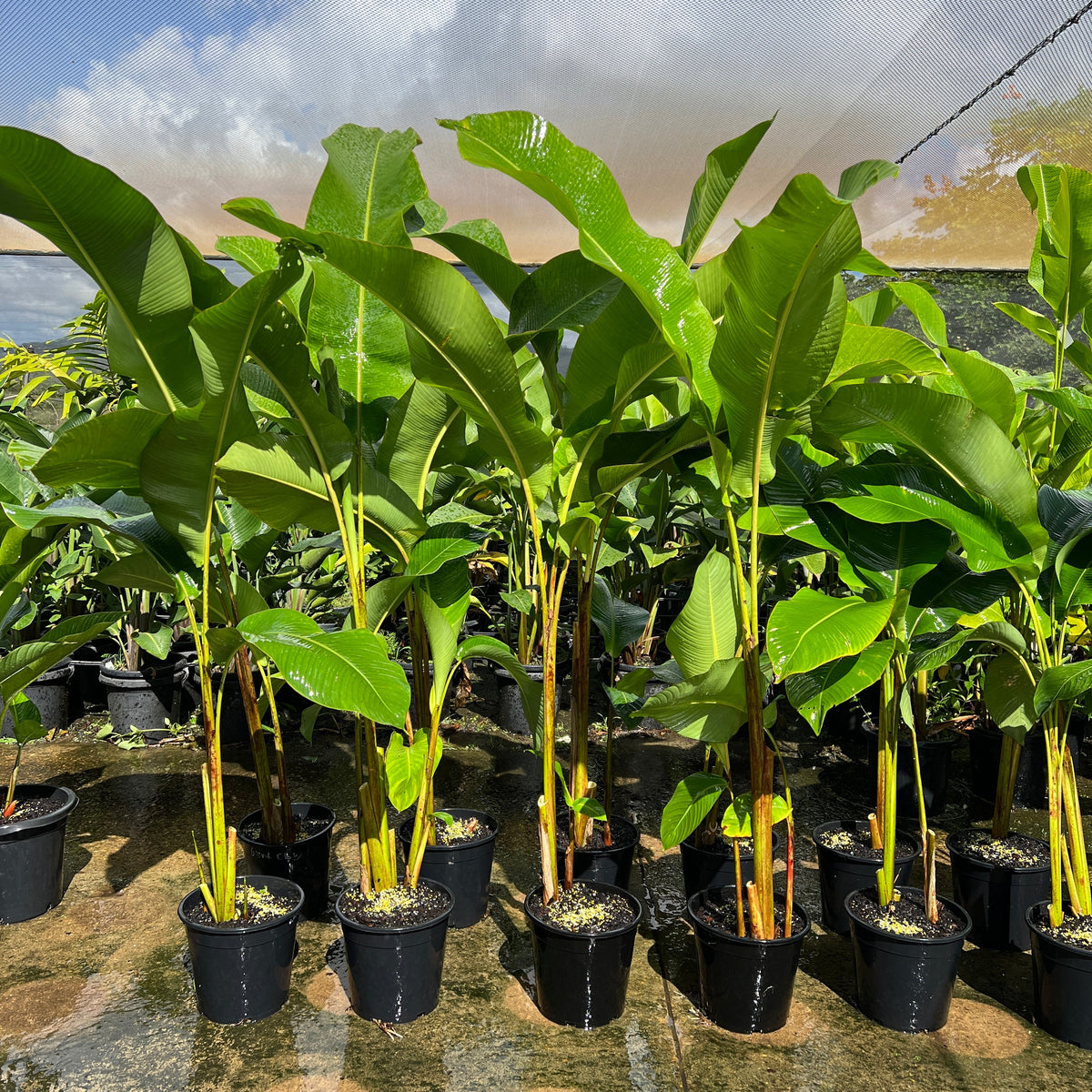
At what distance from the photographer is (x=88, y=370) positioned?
4707mm

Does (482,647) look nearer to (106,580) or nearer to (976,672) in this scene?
(106,580)

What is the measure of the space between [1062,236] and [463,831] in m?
2.14

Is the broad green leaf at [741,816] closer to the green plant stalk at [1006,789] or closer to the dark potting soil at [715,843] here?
the dark potting soil at [715,843]

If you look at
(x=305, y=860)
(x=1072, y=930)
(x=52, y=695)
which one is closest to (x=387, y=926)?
(x=305, y=860)

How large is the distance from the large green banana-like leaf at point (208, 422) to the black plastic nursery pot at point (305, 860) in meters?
0.89

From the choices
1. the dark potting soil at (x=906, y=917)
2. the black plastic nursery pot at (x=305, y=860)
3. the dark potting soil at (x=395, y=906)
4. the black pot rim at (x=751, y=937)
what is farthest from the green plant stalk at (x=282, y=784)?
the dark potting soil at (x=906, y=917)

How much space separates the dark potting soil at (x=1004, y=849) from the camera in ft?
7.55

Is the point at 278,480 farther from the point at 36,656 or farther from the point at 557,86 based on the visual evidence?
the point at 557,86

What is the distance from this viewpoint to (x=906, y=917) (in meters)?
2.04

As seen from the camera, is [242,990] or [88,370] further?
[88,370]

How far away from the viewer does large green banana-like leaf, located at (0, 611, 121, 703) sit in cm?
196

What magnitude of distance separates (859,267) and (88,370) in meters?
4.26

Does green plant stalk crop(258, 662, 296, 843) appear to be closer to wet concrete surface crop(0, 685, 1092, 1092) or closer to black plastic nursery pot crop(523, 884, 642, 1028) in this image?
wet concrete surface crop(0, 685, 1092, 1092)

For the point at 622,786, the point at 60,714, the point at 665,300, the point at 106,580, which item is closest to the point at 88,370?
the point at 60,714
